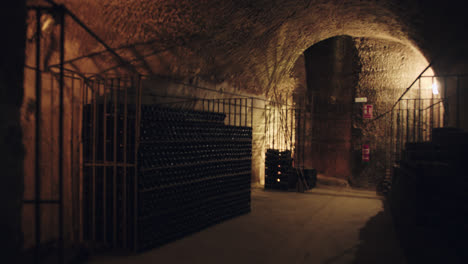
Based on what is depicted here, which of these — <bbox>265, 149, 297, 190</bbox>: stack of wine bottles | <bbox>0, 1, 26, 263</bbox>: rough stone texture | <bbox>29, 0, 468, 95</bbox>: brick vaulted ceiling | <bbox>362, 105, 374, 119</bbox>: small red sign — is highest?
<bbox>29, 0, 468, 95</bbox>: brick vaulted ceiling

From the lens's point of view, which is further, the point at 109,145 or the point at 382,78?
the point at 382,78

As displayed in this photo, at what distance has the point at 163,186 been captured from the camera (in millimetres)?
3848

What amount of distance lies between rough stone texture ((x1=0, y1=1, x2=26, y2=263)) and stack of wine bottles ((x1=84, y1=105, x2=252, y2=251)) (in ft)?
5.75

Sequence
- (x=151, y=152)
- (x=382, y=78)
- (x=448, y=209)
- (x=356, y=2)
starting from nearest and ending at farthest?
(x=448, y=209), (x=151, y=152), (x=356, y=2), (x=382, y=78)

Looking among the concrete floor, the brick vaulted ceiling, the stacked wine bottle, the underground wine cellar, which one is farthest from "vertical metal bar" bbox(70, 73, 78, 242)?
the stacked wine bottle

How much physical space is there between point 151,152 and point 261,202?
3394 mm

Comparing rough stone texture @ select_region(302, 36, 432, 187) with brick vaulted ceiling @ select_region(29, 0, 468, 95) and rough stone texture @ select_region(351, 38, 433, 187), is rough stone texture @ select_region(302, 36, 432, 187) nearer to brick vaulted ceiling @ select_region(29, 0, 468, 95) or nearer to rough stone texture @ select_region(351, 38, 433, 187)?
rough stone texture @ select_region(351, 38, 433, 187)

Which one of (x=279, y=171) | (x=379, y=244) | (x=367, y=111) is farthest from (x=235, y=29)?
→ (x=367, y=111)

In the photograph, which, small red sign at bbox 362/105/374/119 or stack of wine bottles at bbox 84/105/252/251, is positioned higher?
small red sign at bbox 362/105/374/119

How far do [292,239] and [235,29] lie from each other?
3.83 m

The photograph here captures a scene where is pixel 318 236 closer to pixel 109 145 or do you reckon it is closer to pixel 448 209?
pixel 448 209

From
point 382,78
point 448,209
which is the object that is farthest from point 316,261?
point 382,78

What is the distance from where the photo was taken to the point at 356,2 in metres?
5.96

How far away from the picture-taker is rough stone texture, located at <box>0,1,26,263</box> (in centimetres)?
171
